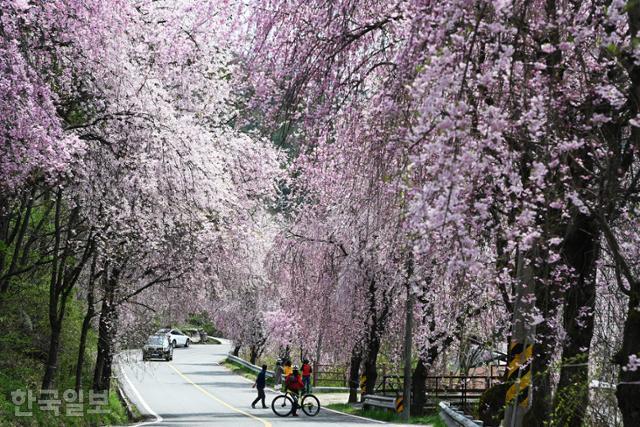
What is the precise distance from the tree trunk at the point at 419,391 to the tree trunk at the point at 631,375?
23901 mm

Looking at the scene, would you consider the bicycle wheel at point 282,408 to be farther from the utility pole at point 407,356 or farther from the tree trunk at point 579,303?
the tree trunk at point 579,303

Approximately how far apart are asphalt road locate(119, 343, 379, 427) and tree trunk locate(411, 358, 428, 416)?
186 cm

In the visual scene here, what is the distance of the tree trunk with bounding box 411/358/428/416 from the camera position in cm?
3120

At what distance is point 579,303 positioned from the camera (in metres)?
11.8

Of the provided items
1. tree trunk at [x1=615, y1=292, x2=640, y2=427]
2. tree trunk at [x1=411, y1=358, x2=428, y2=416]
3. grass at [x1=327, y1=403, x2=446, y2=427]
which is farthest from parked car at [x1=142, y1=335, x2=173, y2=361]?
tree trunk at [x1=615, y1=292, x2=640, y2=427]

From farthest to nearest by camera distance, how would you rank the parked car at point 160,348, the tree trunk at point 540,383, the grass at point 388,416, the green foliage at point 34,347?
the parked car at point 160,348
the grass at point 388,416
the green foliage at point 34,347
the tree trunk at point 540,383

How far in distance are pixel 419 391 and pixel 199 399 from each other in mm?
11146

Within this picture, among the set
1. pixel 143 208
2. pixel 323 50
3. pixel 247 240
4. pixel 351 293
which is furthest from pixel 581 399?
pixel 351 293

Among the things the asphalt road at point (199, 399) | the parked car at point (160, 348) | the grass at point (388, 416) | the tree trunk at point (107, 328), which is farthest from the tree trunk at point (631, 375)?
the parked car at point (160, 348)

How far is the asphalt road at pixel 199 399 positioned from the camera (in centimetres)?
2806

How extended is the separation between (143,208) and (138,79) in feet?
8.53

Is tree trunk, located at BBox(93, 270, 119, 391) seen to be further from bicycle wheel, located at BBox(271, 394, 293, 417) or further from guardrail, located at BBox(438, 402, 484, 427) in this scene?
guardrail, located at BBox(438, 402, 484, 427)

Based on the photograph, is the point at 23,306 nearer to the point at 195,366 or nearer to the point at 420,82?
the point at 420,82

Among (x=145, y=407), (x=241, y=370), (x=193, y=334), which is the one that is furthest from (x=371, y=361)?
(x=193, y=334)
